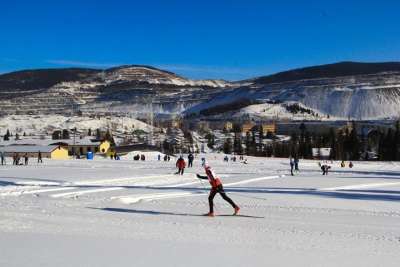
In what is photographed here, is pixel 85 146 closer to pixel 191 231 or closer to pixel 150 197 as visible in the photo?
pixel 150 197

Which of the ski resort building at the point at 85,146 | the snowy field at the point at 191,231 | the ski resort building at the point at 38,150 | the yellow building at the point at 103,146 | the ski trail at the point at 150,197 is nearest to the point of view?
the snowy field at the point at 191,231

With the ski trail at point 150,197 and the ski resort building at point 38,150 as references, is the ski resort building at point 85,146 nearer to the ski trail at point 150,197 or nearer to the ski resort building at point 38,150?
the ski resort building at point 38,150

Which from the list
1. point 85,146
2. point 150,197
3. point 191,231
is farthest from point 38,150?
point 191,231

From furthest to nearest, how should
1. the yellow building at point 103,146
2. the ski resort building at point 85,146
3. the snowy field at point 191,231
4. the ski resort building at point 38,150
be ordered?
1. the ski resort building at point 85,146
2. the yellow building at point 103,146
3. the ski resort building at point 38,150
4. the snowy field at point 191,231

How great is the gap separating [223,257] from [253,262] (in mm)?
628

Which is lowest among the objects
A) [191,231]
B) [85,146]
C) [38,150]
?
[191,231]

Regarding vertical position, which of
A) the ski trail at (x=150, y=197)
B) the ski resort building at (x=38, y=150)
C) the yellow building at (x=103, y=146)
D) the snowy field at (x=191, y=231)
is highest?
the yellow building at (x=103, y=146)

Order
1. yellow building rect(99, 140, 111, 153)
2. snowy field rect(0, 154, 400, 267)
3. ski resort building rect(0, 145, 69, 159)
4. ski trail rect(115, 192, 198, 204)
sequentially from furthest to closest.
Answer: yellow building rect(99, 140, 111, 153) → ski resort building rect(0, 145, 69, 159) → ski trail rect(115, 192, 198, 204) → snowy field rect(0, 154, 400, 267)

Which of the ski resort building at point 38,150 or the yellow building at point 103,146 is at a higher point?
the yellow building at point 103,146

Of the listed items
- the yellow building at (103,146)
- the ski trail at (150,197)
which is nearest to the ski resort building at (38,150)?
the yellow building at (103,146)

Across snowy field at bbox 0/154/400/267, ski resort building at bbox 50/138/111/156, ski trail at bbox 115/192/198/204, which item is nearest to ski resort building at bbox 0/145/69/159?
ski resort building at bbox 50/138/111/156

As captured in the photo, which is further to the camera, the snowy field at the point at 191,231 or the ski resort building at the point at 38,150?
the ski resort building at the point at 38,150

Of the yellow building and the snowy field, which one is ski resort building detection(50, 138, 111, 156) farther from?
the snowy field

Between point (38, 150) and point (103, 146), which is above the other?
point (103, 146)
